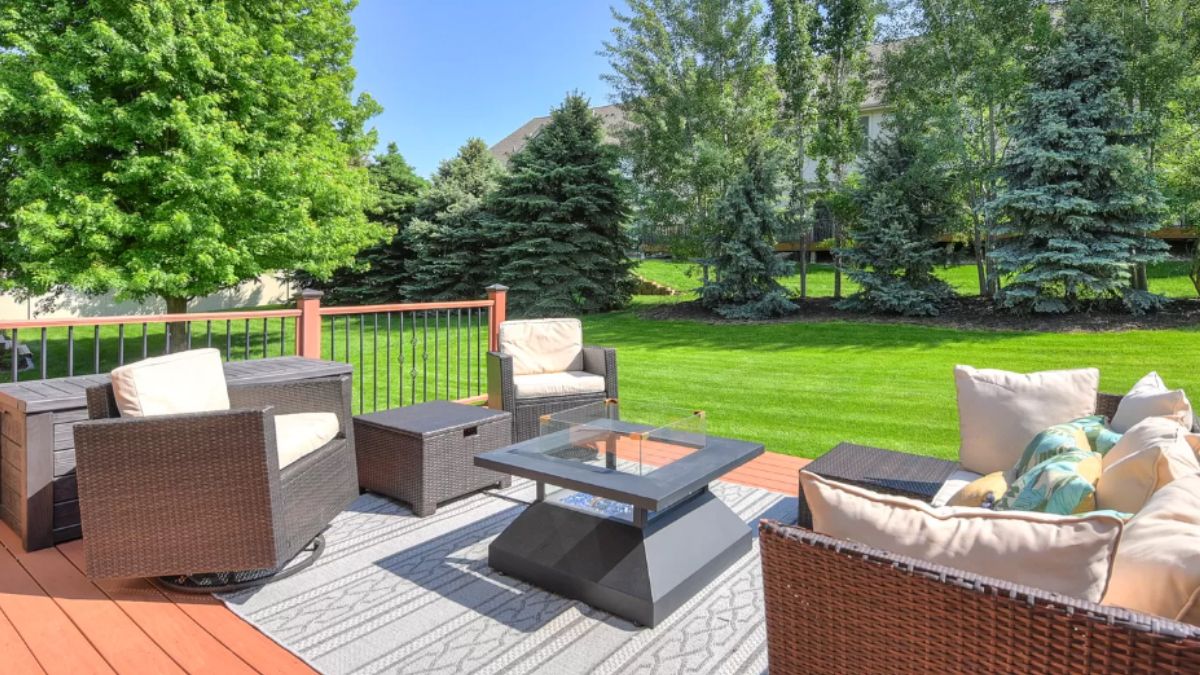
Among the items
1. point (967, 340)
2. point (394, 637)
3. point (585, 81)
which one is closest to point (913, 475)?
point (394, 637)

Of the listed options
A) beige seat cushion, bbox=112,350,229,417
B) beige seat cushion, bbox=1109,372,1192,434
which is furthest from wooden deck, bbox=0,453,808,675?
beige seat cushion, bbox=1109,372,1192,434

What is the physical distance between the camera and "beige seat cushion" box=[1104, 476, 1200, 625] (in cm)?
98

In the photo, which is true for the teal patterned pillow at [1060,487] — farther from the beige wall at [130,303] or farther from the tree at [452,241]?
the beige wall at [130,303]

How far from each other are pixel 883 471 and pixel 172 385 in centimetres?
297

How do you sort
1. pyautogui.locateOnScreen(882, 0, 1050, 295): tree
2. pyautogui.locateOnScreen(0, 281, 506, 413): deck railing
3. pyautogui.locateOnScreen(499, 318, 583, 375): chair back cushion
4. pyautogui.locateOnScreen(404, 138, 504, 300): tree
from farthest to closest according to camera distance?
pyautogui.locateOnScreen(404, 138, 504, 300): tree
pyautogui.locateOnScreen(882, 0, 1050, 295): tree
pyautogui.locateOnScreen(499, 318, 583, 375): chair back cushion
pyautogui.locateOnScreen(0, 281, 506, 413): deck railing

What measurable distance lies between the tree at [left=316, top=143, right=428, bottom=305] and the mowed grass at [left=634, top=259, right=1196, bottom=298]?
6.13 metres

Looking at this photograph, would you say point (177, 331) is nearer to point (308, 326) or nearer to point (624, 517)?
point (308, 326)

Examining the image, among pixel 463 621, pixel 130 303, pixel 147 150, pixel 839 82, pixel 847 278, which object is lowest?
pixel 463 621

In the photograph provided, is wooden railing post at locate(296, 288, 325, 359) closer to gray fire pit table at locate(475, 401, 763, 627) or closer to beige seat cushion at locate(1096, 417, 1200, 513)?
gray fire pit table at locate(475, 401, 763, 627)

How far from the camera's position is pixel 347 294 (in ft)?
53.2

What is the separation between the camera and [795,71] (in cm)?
1202

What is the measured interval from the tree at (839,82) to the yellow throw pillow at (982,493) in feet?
34.8

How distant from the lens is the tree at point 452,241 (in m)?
14.5

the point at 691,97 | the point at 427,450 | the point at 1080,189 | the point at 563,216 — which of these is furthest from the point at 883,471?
the point at 691,97
